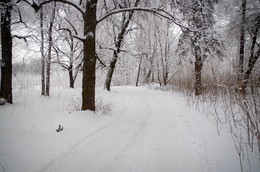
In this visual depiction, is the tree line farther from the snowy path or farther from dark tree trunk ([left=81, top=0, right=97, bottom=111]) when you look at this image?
the snowy path

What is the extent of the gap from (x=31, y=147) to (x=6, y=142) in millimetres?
523

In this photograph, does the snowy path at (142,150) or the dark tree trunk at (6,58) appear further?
the dark tree trunk at (6,58)

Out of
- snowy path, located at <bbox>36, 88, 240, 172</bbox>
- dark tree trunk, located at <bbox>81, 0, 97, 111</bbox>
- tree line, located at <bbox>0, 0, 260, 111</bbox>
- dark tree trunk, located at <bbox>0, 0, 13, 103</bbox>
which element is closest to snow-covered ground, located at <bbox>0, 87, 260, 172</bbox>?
snowy path, located at <bbox>36, 88, 240, 172</bbox>

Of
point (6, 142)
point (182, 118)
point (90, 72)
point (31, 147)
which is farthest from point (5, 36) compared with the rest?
point (182, 118)

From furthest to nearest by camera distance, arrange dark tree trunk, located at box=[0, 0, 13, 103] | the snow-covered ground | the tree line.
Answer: dark tree trunk, located at box=[0, 0, 13, 103]
the tree line
the snow-covered ground

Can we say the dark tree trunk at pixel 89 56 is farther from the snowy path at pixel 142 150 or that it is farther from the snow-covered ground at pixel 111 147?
the snowy path at pixel 142 150

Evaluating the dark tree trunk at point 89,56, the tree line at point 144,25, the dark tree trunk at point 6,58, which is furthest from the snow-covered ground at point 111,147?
the dark tree trunk at point 6,58

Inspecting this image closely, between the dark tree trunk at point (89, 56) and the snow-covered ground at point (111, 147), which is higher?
the dark tree trunk at point (89, 56)

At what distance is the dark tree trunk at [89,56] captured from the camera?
14.0 ft

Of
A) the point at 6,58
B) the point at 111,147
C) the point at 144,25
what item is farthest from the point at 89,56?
the point at 6,58

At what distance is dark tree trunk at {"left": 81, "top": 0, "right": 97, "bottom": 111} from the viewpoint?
14.0ft

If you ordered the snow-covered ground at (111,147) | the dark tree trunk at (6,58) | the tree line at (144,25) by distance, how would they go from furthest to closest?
the dark tree trunk at (6,58) < the tree line at (144,25) < the snow-covered ground at (111,147)

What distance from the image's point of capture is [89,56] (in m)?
4.33

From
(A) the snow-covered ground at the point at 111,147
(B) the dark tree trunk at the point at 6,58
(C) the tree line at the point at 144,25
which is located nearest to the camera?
(A) the snow-covered ground at the point at 111,147
